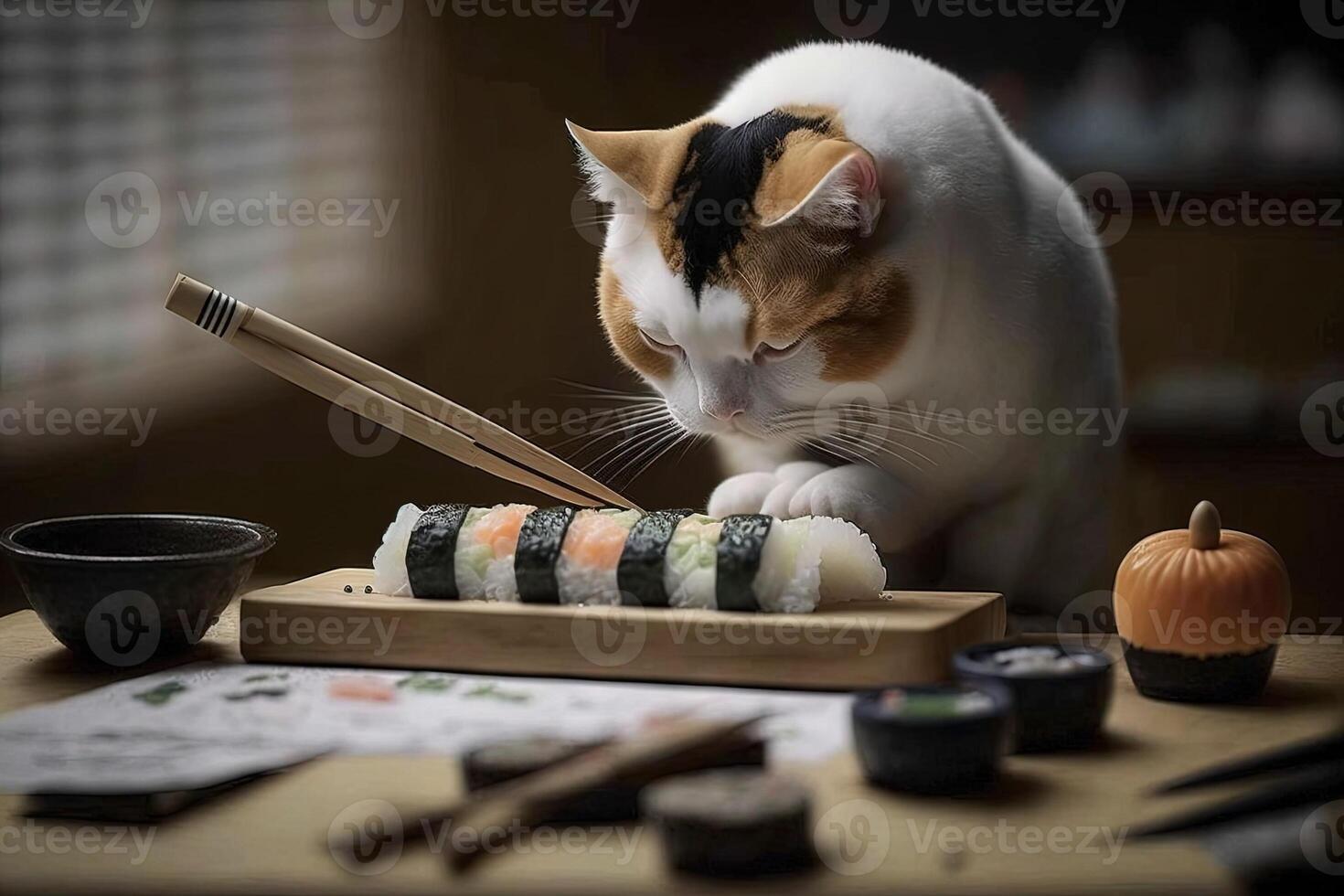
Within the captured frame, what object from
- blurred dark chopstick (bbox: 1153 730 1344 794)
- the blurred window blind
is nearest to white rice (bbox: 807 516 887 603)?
blurred dark chopstick (bbox: 1153 730 1344 794)

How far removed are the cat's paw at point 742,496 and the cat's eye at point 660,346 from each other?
0.22m

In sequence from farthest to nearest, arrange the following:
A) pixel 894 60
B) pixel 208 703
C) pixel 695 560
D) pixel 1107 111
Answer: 1. pixel 1107 111
2. pixel 894 60
3. pixel 695 560
4. pixel 208 703

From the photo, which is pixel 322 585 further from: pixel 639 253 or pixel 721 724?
pixel 721 724

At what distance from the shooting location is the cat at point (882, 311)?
5.34 feet

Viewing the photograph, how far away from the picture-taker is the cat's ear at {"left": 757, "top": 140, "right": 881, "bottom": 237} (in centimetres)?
153

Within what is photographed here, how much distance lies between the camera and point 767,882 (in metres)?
0.96

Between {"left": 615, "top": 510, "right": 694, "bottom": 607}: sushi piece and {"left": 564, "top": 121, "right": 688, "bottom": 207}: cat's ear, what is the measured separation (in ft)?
1.51

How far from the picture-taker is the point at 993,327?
5.64ft

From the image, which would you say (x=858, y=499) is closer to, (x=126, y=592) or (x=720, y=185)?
(x=720, y=185)

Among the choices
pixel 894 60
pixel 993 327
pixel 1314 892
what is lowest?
pixel 1314 892

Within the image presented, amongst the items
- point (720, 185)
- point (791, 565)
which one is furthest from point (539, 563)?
point (720, 185)

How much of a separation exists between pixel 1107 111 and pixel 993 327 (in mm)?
1010

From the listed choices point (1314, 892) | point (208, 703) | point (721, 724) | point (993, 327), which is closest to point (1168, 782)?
point (1314, 892)

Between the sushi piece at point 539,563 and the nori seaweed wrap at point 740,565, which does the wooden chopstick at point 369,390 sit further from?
the nori seaweed wrap at point 740,565
